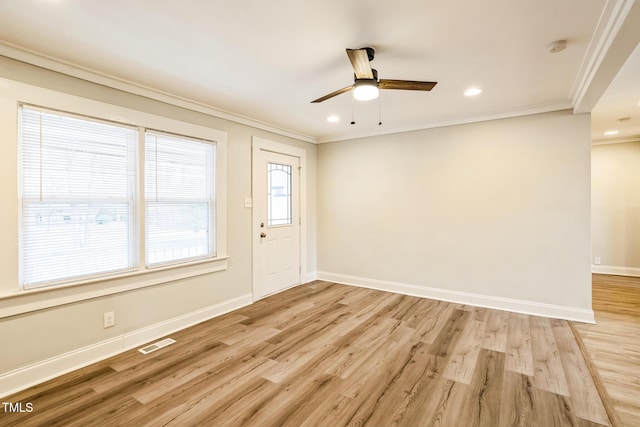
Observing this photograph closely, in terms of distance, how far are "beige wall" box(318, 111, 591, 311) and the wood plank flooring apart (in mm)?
659

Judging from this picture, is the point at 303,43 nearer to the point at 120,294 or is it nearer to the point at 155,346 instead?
the point at 120,294

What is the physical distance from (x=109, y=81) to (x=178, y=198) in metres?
1.27

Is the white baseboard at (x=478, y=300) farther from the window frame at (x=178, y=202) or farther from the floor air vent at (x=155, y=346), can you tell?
the floor air vent at (x=155, y=346)

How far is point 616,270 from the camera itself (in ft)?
18.5

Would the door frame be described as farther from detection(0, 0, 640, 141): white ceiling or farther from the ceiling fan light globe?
the ceiling fan light globe

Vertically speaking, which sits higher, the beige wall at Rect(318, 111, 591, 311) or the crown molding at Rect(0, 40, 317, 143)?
the crown molding at Rect(0, 40, 317, 143)

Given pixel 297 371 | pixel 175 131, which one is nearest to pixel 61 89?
pixel 175 131

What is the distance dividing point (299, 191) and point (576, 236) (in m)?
3.82

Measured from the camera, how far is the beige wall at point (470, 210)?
3.62 meters

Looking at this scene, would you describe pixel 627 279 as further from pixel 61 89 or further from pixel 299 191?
pixel 61 89

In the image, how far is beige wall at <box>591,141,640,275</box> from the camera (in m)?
5.46

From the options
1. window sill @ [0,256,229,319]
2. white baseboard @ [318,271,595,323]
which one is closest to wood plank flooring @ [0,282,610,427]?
white baseboard @ [318,271,595,323]

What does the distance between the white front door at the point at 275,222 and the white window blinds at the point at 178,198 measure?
2.46ft

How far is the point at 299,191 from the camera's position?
17.0ft
